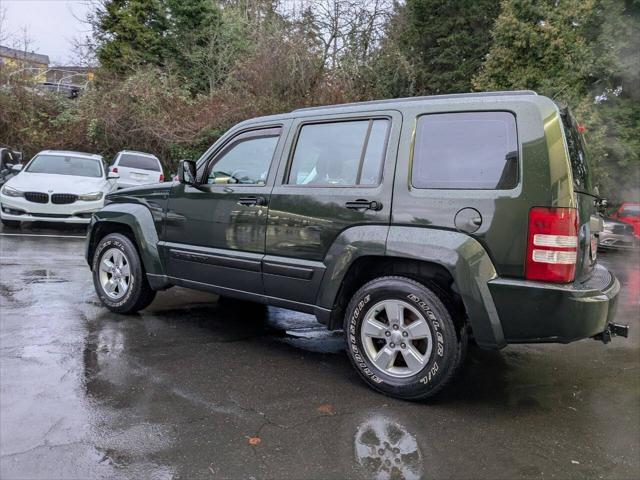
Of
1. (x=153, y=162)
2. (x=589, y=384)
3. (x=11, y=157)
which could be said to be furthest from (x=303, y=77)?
(x=589, y=384)

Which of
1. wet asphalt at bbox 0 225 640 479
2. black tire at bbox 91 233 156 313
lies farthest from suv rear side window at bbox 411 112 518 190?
black tire at bbox 91 233 156 313

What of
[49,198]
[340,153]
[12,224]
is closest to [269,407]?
[340,153]

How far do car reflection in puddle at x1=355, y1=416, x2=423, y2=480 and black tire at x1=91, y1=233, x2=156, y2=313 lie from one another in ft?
9.34

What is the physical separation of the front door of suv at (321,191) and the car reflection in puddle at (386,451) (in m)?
1.12

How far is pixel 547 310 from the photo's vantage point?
10.3 feet

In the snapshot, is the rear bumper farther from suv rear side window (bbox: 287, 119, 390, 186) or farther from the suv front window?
the suv front window

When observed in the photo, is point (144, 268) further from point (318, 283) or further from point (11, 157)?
point (11, 157)

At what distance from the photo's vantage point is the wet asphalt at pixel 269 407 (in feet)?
9.07

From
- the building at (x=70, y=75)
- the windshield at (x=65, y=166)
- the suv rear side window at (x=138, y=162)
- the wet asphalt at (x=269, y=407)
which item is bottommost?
the wet asphalt at (x=269, y=407)

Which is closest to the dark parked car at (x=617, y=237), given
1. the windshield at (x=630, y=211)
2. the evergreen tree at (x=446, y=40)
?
the windshield at (x=630, y=211)

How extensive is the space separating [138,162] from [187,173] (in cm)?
1236

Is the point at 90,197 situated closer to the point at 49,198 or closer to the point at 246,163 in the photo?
the point at 49,198

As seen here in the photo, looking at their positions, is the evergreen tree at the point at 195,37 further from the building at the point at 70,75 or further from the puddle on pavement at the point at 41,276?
the puddle on pavement at the point at 41,276

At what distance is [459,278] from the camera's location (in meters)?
3.32
